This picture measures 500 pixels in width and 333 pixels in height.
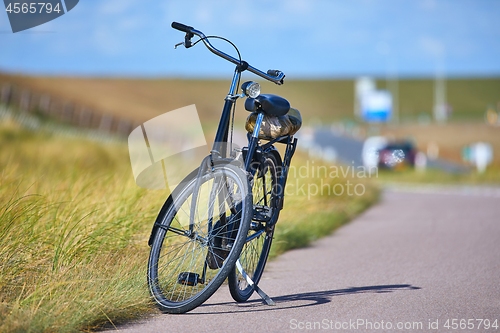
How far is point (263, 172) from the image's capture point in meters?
6.30

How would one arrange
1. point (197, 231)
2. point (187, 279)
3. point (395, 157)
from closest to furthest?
1. point (187, 279)
2. point (197, 231)
3. point (395, 157)

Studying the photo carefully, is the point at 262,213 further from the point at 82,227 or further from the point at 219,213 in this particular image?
the point at 82,227

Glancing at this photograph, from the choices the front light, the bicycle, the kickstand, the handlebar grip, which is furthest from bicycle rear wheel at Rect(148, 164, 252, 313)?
the handlebar grip

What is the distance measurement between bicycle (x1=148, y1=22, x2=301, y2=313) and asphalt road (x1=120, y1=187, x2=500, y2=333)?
0.21 meters

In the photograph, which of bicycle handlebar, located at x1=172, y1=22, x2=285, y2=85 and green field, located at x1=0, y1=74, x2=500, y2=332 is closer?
green field, located at x1=0, y1=74, x2=500, y2=332

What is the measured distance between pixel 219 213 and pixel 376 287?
1.73 m

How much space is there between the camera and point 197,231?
5.82 meters

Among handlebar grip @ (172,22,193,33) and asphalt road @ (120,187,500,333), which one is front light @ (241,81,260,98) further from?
asphalt road @ (120,187,500,333)

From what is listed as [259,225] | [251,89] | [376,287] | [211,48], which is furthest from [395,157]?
→ [211,48]

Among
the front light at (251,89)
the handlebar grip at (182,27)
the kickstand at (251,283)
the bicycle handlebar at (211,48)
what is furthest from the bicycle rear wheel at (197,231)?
the handlebar grip at (182,27)

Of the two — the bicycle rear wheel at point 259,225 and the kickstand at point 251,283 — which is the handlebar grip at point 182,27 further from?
the kickstand at point 251,283

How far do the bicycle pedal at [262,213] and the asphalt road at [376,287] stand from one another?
588mm

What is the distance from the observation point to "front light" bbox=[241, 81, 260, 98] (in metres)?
5.99

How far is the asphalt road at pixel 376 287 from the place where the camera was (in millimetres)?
5480
